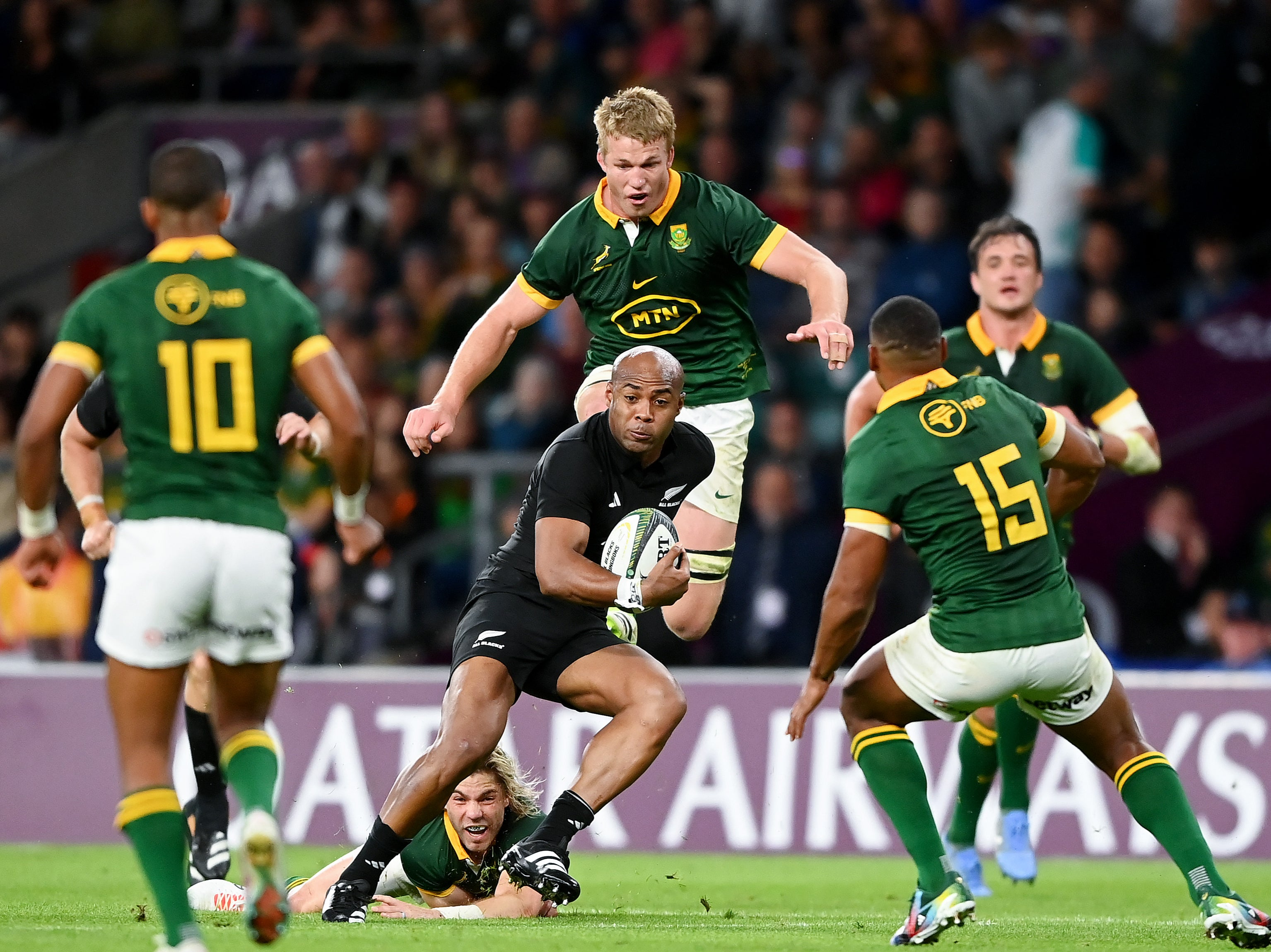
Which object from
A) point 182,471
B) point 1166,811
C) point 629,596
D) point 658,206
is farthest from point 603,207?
point 1166,811

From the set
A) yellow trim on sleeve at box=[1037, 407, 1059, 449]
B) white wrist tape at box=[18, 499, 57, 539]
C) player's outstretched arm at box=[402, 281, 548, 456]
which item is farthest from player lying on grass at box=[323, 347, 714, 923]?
white wrist tape at box=[18, 499, 57, 539]

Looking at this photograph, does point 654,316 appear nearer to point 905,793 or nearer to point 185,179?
point 905,793

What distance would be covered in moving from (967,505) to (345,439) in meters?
2.15

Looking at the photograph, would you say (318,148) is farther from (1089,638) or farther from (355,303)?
(1089,638)

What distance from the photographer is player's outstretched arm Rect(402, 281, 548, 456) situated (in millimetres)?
7047

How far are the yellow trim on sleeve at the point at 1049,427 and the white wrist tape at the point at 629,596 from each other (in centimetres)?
147

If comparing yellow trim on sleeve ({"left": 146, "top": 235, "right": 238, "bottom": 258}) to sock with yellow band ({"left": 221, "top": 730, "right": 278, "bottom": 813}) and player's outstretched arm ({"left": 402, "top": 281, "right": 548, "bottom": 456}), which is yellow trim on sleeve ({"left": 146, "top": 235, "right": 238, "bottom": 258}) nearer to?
sock with yellow band ({"left": 221, "top": 730, "right": 278, "bottom": 813})

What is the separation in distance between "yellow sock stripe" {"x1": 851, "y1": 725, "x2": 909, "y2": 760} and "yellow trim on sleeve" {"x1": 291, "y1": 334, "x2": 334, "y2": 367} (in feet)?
7.94

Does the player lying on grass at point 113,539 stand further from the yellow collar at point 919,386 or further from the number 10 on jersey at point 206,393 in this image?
the yellow collar at point 919,386

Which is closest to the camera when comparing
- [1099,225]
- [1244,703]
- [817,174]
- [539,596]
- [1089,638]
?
[1089,638]

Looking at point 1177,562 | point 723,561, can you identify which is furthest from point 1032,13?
point 723,561

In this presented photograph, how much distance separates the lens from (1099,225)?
41.0 feet

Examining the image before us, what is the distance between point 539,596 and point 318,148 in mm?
9310

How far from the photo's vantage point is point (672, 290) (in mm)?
7633
